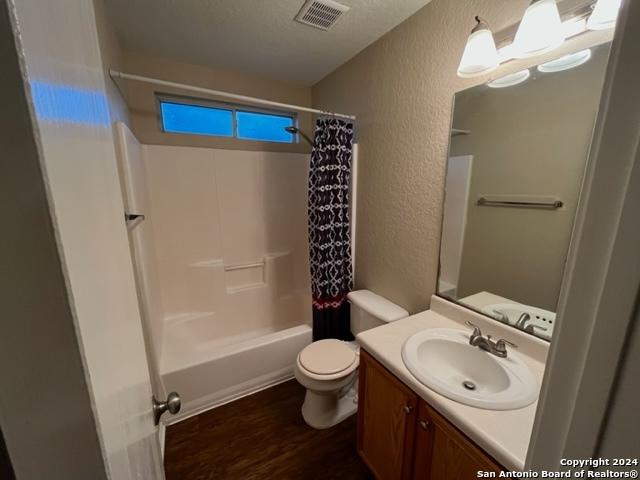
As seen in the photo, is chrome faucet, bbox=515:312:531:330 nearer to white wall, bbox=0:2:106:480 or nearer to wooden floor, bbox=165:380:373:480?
wooden floor, bbox=165:380:373:480

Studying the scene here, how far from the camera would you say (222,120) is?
2285 mm

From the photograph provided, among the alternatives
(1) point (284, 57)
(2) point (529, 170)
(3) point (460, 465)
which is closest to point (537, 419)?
(3) point (460, 465)

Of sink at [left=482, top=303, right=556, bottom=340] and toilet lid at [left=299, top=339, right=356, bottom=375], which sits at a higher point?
sink at [left=482, top=303, right=556, bottom=340]

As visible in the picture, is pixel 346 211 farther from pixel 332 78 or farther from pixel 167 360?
pixel 167 360

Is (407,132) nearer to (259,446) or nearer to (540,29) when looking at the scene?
(540,29)

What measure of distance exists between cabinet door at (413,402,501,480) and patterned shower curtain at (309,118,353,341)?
1083mm

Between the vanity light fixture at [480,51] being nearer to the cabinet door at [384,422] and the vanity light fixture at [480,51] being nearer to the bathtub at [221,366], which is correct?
the cabinet door at [384,422]

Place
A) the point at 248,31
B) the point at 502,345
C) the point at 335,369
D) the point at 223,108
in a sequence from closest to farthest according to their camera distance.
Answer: the point at 502,345
the point at 335,369
the point at 248,31
the point at 223,108

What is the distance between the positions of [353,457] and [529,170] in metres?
1.66

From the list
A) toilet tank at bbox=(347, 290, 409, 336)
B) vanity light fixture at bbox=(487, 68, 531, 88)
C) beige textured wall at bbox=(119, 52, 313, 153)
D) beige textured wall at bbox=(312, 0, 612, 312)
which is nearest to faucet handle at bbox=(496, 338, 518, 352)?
beige textured wall at bbox=(312, 0, 612, 312)

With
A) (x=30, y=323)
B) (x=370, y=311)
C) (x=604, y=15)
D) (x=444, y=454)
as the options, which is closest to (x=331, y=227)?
(x=370, y=311)

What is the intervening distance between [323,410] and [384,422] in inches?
24.7

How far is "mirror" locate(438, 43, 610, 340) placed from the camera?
93 cm

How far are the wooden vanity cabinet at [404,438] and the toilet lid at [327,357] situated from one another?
0.25 metres
